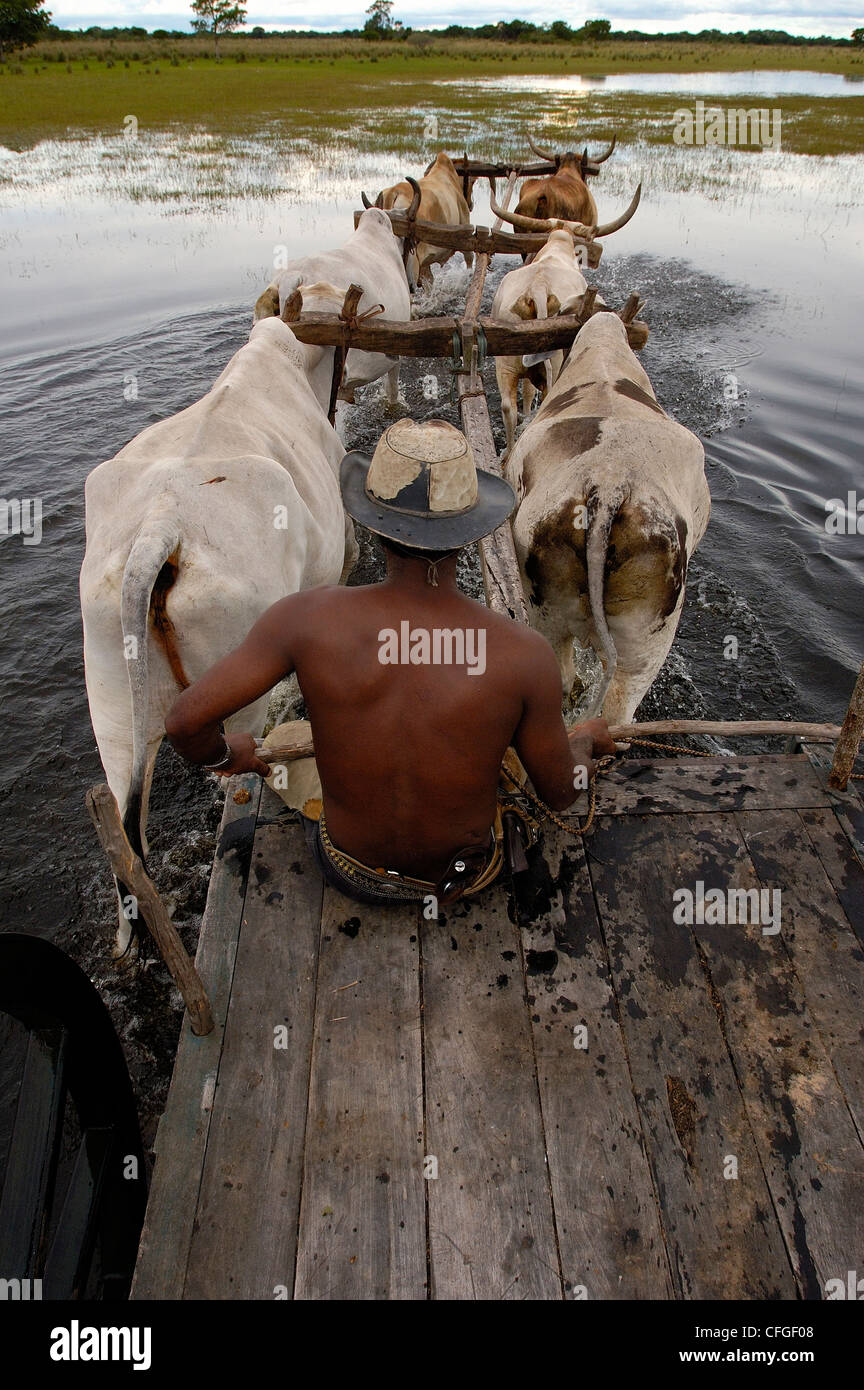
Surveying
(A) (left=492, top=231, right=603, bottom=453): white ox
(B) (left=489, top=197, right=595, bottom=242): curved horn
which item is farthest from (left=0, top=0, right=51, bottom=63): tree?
A: (A) (left=492, top=231, right=603, bottom=453): white ox

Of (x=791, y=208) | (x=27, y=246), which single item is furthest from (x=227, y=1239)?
(x=791, y=208)

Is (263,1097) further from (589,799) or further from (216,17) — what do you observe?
(216,17)

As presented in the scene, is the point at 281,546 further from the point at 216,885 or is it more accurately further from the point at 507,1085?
the point at 507,1085

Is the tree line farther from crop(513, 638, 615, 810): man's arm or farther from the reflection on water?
crop(513, 638, 615, 810): man's arm

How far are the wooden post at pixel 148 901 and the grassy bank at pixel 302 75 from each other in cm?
2418

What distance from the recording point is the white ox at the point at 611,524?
311 centimetres

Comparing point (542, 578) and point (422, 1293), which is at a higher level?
point (542, 578)

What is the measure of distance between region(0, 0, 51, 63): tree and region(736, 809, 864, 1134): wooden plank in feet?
152

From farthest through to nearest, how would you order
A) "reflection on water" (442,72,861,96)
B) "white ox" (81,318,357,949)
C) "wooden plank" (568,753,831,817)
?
"reflection on water" (442,72,861,96) < "wooden plank" (568,753,831,817) < "white ox" (81,318,357,949)

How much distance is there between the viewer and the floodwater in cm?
403

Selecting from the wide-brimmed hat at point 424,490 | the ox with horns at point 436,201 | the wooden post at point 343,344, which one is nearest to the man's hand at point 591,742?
the wide-brimmed hat at point 424,490
